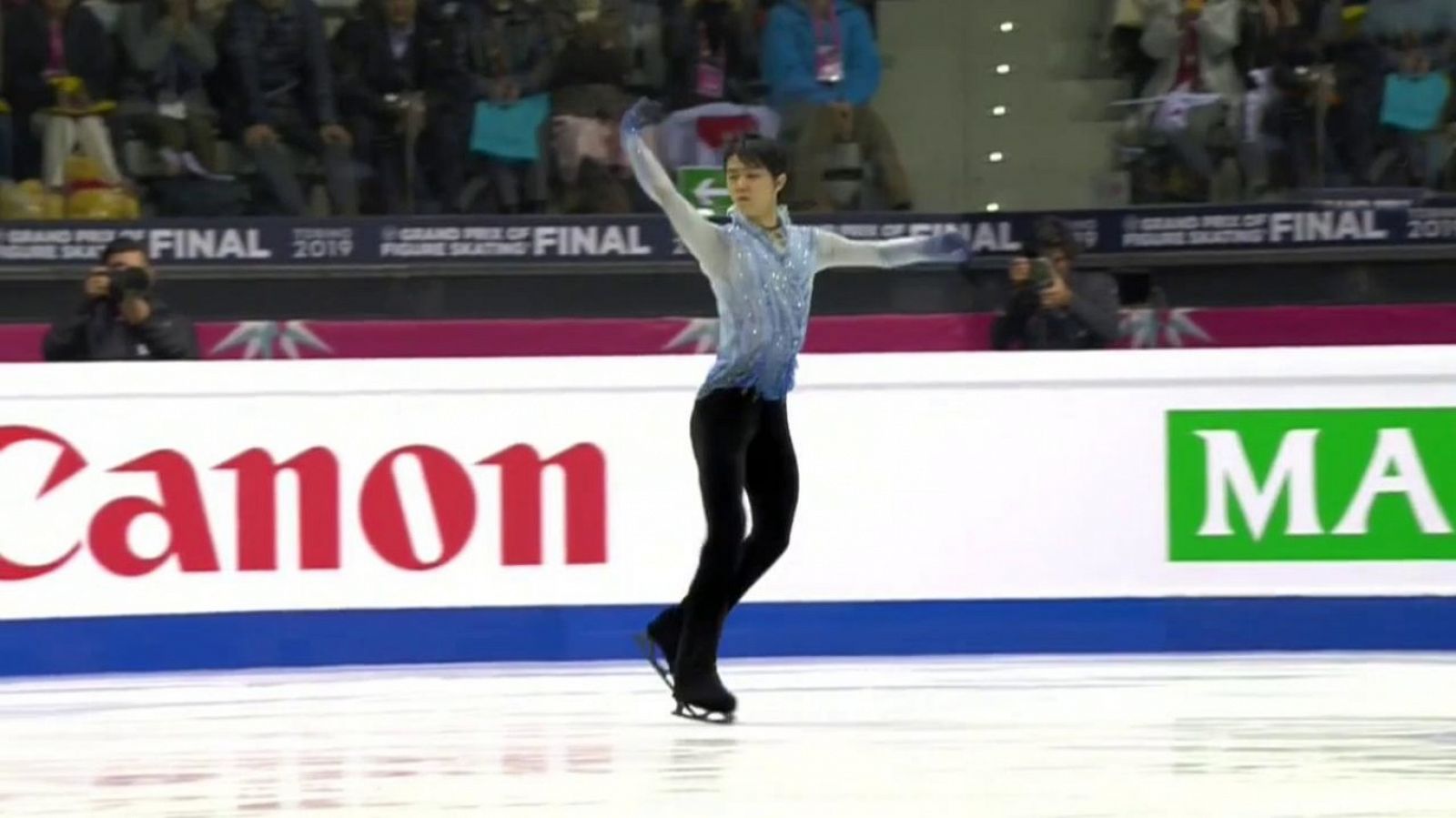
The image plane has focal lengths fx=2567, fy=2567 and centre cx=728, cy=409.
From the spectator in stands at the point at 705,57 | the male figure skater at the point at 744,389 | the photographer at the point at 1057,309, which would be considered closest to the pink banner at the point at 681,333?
the photographer at the point at 1057,309

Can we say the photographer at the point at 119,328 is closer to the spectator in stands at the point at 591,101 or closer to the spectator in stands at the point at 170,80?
the spectator in stands at the point at 170,80

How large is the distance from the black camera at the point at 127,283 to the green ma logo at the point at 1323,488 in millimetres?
3420

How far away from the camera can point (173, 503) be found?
25.1ft

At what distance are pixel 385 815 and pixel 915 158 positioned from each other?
5.45 meters

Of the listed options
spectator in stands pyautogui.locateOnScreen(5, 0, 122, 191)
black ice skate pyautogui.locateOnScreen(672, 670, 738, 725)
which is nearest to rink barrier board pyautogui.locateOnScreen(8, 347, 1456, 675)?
black ice skate pyautogui.locateOnScreen(672, 670, 738, 725)

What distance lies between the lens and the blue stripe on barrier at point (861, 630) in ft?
25.0

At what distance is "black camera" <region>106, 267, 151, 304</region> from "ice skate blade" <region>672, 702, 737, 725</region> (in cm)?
291

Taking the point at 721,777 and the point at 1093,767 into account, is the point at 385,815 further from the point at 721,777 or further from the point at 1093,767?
the point at 1093,767

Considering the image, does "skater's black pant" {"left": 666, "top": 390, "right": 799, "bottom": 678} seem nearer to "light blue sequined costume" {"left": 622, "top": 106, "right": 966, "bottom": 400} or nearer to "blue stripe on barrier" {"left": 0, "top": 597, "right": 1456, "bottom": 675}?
"light blue sequined costume" {"left": 622, "top": 106, "right": 966, "bottom": 400}

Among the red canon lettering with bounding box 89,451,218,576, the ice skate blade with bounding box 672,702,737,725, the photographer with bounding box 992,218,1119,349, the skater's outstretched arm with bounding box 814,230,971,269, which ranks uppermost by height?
the skater's outstretched arm with bounding box 814,230,971,269

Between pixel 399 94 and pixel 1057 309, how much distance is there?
9.69ft

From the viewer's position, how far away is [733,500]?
19.9ft

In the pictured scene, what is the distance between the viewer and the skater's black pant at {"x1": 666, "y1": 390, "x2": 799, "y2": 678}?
238 inches

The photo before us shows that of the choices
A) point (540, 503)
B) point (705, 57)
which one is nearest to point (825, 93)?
point (705, 57)
